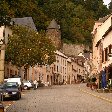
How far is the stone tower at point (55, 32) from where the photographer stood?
14262 centimetres

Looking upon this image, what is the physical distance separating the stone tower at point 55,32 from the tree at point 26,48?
236ft

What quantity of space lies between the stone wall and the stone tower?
454cm

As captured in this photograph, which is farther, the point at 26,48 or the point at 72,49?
the point at 72,49

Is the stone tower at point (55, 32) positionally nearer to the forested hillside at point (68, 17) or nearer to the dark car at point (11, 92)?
the forested hillside at point (68, 17)

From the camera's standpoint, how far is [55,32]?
144500mm

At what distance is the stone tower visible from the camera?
14262cm

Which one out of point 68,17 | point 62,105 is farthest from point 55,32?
point 62,105

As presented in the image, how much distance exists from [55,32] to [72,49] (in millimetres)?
12733

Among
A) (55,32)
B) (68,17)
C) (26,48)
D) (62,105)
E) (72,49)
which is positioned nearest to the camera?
(62,105)

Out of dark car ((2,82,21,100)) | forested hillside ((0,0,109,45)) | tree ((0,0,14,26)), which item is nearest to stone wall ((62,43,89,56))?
forested hillside ((0,0,109,45))

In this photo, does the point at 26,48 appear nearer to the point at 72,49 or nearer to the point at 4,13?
the point at 4,13

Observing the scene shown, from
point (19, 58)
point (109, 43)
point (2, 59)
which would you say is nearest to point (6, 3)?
point (109, 43)

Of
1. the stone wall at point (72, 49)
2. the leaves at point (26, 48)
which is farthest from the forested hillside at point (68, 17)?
the leaves at point (26, 48)

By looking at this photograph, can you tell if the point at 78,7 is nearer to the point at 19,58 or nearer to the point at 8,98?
the point at 19,58
